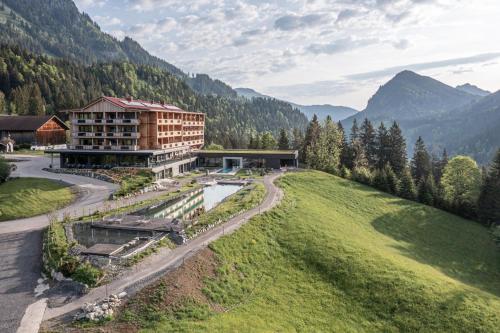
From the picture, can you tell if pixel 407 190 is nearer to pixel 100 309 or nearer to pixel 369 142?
pixel 369 142

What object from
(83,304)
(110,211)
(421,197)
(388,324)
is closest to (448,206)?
(421,197)

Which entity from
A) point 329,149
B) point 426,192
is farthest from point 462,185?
point 329,149

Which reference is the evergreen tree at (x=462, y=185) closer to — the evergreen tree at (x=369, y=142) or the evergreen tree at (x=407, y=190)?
the evergreen tree at (x=407, y=190)

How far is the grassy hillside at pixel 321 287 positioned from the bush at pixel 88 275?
4.02 meters

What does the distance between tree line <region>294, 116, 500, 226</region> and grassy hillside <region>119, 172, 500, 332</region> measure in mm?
21856

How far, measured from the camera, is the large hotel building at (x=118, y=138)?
68500mm

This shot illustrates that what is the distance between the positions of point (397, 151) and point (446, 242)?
43.0 meters

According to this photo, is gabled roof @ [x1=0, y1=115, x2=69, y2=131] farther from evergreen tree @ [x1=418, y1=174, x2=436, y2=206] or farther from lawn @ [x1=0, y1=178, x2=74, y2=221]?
evergreen tree @ [x1=418, y1=174, x2=436, y2=206]

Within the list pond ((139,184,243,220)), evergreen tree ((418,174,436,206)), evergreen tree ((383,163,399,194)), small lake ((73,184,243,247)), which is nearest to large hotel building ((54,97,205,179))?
pond ((139,184,243,220))

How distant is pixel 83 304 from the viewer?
2170 cm

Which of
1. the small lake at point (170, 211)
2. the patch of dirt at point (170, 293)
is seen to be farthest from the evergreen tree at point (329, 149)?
the patch of dirt at point (170, 293)

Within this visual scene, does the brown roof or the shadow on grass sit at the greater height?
the brown roof

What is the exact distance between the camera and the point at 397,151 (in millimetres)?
91875

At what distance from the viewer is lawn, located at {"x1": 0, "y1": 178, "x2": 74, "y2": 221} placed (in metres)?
41.1
